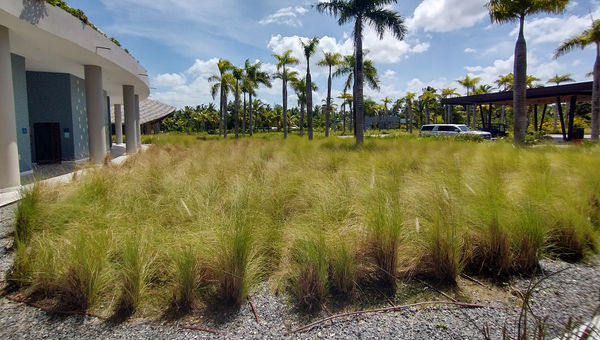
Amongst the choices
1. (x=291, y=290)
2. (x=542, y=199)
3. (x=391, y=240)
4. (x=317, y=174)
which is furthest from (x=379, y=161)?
(x=291, y=290)

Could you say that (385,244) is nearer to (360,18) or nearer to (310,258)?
(310,258)

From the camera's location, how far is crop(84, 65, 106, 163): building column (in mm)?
13469

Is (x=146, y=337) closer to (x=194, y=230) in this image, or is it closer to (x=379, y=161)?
(x=194, y=230)

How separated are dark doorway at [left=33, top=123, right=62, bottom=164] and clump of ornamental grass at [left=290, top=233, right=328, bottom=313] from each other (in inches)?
638

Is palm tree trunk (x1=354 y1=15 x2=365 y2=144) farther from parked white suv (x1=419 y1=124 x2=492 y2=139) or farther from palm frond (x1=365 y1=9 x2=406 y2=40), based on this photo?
parked white suv (x1=419 y1=124 x2=492 y2=139)

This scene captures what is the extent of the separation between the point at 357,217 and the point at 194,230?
6.99 feet

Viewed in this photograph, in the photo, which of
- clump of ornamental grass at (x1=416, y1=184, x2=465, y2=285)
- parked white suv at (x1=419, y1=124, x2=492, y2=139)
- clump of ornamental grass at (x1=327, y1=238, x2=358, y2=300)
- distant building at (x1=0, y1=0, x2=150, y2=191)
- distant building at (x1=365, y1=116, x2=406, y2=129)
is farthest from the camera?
distant building at (x1=365, y1=116, x2=406, y2=129)

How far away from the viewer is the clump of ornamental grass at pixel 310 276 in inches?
124

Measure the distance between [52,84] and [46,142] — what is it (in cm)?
264

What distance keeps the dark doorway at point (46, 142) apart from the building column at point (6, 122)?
7650mm

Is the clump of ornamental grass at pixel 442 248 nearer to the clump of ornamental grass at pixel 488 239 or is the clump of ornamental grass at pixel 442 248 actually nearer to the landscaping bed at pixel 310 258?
the landscaping bed at pixel 310 258

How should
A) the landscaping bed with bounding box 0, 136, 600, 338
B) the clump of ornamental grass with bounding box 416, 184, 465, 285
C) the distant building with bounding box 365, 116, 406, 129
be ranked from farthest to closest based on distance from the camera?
the distant building with bounding box 365, 116, 406, 129 → the clump of ornamental grass with bounding box 416, 184, 465, 285 → the landscaping bed with bounding box 0, 136, 600, 338

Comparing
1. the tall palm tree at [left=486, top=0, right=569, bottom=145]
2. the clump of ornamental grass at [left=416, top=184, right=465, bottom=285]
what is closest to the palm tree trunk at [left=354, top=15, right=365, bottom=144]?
the tall palm tree at [left=486, top=0, right=569, bottom=145]

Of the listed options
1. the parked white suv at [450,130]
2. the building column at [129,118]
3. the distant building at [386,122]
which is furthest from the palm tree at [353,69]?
the distant building at [386,122]
